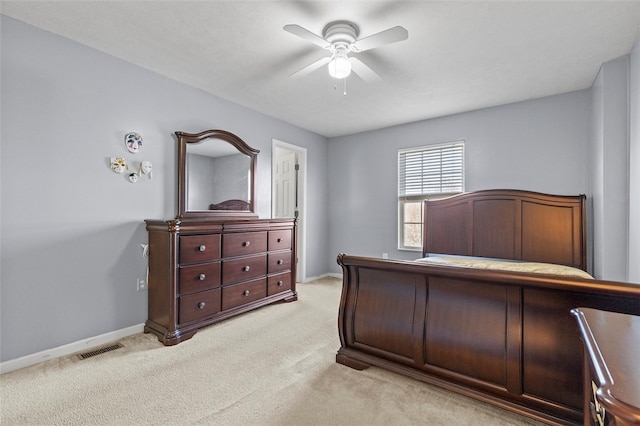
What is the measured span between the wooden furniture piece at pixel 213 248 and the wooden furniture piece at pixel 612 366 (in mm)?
2836

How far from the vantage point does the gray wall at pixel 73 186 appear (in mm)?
2268

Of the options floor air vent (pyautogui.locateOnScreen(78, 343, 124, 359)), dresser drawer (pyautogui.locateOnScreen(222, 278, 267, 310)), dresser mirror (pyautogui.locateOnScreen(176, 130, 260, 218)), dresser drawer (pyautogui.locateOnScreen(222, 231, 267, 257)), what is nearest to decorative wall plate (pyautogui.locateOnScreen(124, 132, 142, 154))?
dresser mirror (pyautogui.locateOnScreen(176, 130, 260, 218))

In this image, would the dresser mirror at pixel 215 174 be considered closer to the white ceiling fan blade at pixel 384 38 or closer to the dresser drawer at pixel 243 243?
the dresser drawer at pixel 243 243

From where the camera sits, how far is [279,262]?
392 centimetres

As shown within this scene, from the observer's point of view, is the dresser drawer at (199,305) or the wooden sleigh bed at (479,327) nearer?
the wooden sleigh bed at (479,327)

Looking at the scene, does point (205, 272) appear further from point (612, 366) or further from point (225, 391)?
point (612, 366)

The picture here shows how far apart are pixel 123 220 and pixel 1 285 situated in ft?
3.09

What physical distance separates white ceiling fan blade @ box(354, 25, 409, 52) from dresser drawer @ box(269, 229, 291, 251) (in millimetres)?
2369

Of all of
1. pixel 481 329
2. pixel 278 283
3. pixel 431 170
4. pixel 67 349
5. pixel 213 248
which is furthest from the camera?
pixel 431 170

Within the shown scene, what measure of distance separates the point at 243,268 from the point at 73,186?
1745 mm

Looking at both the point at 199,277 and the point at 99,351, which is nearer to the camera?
the point at 99,351

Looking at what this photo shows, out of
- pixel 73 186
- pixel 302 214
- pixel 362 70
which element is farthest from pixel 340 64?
pixel 302 214

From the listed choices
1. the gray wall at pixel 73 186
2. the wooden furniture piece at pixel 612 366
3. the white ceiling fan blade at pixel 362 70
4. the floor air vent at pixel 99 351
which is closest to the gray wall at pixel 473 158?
the white ceiling fan blade at pixel 362 70

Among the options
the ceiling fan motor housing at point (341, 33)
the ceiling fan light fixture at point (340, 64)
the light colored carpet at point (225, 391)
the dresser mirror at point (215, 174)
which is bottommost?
the light colored carpet at point (225, 391)
